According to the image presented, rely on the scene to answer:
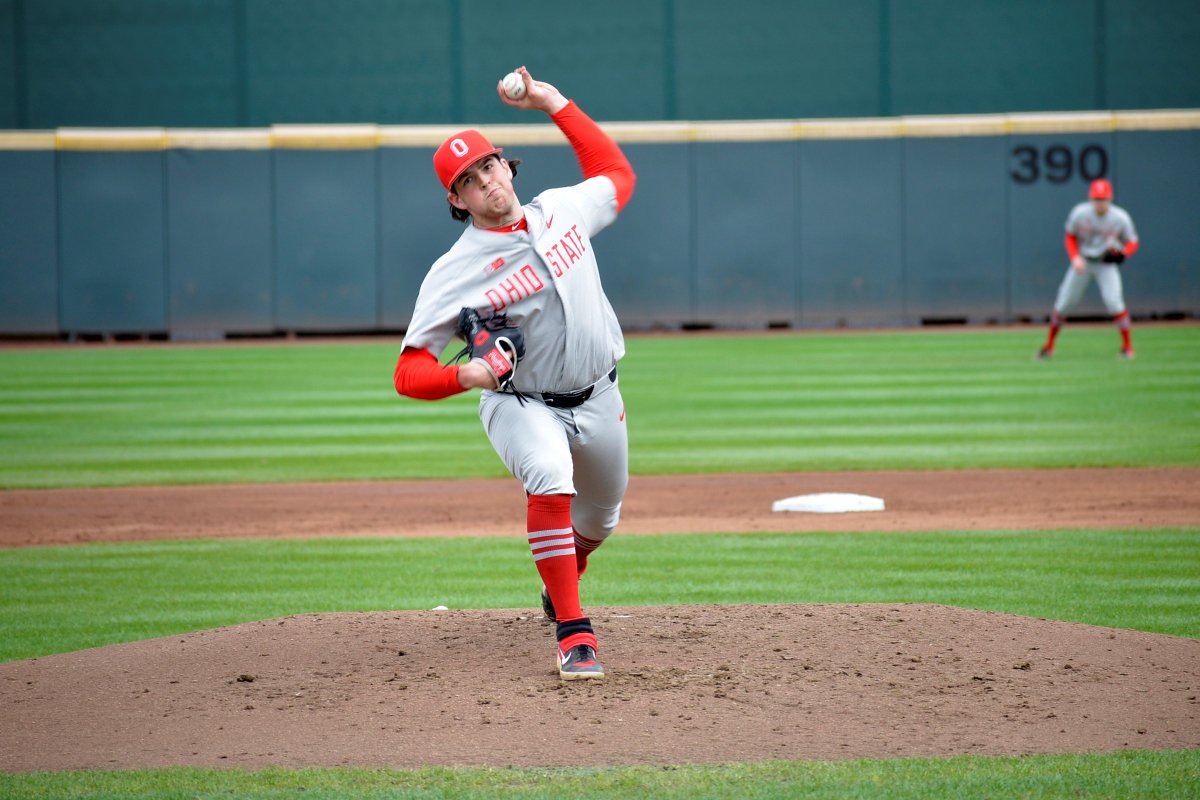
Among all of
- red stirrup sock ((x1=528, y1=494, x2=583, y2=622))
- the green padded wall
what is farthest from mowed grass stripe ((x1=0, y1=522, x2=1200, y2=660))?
the green padded wall

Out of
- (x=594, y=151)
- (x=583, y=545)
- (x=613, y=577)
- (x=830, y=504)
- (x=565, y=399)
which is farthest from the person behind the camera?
(x=830, y=504)

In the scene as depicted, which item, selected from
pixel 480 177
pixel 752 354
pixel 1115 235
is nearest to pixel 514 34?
pixel 752 354

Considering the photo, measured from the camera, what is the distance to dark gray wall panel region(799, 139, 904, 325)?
23125 mm

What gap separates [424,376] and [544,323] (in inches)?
19.0

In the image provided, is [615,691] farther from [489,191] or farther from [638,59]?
[638,59]

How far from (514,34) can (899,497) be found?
17932 millimetres

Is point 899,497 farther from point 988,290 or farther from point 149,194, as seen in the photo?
point 149,194

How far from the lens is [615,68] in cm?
2531

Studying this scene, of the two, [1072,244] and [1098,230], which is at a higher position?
[1098,230]

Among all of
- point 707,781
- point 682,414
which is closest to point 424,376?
point 707,781

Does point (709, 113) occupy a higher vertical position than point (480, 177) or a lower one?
higher

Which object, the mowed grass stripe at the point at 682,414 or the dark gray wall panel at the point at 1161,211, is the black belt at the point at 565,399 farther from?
the dark gray wall panel at the point at 1161,211

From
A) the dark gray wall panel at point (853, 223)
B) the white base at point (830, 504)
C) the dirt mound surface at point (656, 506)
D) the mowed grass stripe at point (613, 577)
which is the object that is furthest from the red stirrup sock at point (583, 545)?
the dark gray wall panel at point (853, 223)

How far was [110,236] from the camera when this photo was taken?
22.9 meters
